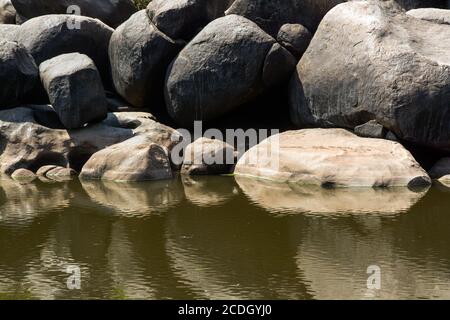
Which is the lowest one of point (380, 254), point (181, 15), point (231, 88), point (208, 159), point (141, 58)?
point (208, 159)

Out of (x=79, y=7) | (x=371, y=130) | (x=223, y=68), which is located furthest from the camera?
(x=79, y=7)

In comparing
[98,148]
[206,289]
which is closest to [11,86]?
[98,148]

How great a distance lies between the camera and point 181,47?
786 inches

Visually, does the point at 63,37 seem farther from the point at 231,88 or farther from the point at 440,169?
the point at 440,169

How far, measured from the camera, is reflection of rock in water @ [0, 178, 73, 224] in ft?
45.0

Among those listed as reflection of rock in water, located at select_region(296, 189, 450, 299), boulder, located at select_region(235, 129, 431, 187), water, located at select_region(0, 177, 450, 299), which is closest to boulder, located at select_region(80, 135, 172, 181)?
water, located at select_region(0, 177, 450, 299)

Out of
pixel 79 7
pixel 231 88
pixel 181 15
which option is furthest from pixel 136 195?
pixel 79 7

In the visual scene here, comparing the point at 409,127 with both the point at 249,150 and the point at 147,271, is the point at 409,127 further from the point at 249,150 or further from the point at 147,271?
the point at 147,271

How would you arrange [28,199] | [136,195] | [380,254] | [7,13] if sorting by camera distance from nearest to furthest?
1. [380,254]
2. [28,199]
3. [136,195]
4. [7,13]

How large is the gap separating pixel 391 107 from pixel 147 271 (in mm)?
8645

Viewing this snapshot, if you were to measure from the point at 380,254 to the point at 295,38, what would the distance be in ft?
31.9

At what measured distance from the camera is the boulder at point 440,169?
16.5 m

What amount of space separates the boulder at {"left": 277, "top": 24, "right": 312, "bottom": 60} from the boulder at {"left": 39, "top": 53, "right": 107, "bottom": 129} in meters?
5.02

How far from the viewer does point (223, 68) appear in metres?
18.6
